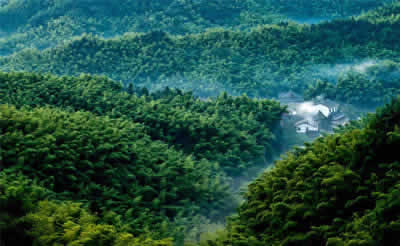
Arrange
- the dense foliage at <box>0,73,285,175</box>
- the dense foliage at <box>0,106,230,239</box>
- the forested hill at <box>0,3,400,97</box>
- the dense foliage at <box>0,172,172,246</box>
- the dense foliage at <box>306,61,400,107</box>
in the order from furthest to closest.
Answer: the forested hill at <box>0,3,400,97</box> → the dense foliage at <box>306,61,400,107</box> → the dense foliage at <box>0,73,285,175</box> → the dense foliage at <box>0,106,230,239</box> → the dense foliage at <box>0,172,172,246</box>

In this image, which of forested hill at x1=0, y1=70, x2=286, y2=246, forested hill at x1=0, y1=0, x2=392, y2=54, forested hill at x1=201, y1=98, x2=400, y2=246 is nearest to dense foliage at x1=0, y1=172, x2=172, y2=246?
forested hill at x1=0, y1=70, x2=286, y2=246

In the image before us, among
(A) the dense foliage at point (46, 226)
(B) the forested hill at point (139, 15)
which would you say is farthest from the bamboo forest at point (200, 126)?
(B) the forested hill at point (139, 15)

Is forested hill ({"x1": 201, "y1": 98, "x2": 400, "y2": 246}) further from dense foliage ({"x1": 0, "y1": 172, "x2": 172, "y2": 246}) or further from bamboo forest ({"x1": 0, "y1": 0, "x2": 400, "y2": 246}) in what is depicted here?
dense foliage ({"x1": 0, "y1": 172, "x2": 172, "y2": 246})

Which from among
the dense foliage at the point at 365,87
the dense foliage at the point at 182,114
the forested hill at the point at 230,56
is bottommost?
Answer: the dense foliage at the point at 182,114

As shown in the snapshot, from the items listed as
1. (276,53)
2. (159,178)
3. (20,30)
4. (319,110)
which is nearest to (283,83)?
(276,53)

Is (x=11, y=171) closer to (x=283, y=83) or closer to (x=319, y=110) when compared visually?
(x=319, y=110)

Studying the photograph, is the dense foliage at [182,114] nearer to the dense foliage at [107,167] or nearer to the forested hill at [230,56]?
the dense foliage at [107,167]
